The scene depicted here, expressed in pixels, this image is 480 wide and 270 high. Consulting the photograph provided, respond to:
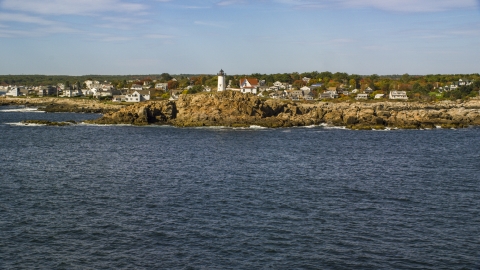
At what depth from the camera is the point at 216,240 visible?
2095cm

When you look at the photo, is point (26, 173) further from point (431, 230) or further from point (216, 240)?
point (431, 230)

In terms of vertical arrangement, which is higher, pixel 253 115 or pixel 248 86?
pixel 248 86

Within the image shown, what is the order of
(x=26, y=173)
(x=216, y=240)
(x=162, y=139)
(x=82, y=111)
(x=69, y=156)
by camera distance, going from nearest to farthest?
(x=216, y=240) < (x=26, y=173) < (x=69, y=156) < (x=162, y=139) < (x=82, y=111)

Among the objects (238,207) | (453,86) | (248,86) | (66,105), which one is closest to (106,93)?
(66,105)

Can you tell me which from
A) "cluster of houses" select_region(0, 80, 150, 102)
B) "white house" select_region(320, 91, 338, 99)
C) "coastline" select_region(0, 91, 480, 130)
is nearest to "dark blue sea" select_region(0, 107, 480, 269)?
"coastline" select_region(0, 91, 480, 130)

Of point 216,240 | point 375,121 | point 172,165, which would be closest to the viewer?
point 216,240

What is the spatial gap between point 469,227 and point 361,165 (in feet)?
51.5

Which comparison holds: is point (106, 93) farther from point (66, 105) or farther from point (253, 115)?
point (253, 115)

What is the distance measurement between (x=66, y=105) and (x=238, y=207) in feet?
298

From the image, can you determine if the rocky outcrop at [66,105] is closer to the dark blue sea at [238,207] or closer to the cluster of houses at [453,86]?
the dark blue sea at [238,207]

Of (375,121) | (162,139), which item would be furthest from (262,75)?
(162,139)

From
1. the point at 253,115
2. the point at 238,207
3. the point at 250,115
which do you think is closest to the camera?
the point at 238,207

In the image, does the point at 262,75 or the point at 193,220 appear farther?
the point at 262,75

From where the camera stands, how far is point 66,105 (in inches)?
4281
